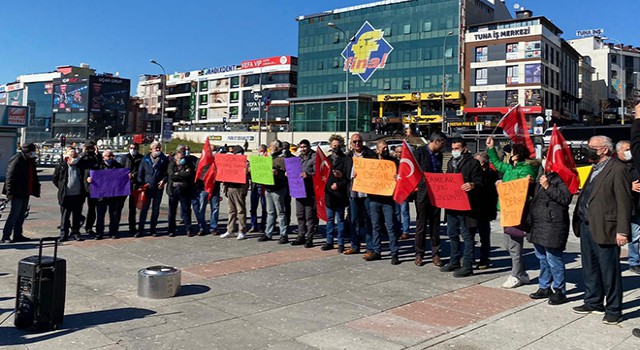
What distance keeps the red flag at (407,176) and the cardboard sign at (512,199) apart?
4.39ft

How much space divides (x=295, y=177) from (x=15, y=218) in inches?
214

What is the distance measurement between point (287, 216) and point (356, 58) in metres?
75.3

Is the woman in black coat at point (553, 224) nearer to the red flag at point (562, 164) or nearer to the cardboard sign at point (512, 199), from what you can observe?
the red flag at point (562, 164)

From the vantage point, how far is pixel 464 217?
7.91 meters

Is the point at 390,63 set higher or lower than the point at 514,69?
higher

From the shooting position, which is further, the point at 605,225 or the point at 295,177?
the point at 295,177

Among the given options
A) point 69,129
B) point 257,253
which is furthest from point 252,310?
point 69,129

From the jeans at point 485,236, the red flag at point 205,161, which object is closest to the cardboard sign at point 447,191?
the jeans at point 485,236

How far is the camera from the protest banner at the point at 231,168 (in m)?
11.0

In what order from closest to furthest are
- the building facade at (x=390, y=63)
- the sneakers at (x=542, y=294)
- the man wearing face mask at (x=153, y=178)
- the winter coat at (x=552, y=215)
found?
1. the winter coat at (x=552, y=215)
2. the sneakers at (x=542, y=294)
3. the man wearing face mask at (x=153, y=178)
4. the building facade at (x=390, y=63)

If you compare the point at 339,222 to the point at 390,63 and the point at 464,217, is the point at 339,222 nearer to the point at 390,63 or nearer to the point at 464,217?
the point at 464,217

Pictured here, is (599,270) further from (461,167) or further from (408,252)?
(408,252)

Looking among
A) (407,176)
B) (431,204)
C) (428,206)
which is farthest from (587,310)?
(407,176)

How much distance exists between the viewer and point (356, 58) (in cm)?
8331
